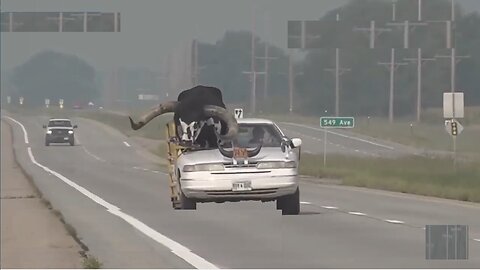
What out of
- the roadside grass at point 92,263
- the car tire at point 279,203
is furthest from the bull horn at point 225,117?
the roadside grass at point 92,263

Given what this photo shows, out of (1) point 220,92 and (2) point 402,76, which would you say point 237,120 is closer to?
(1) point 220,92

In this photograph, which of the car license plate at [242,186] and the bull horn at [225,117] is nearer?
the bull horn at [225,117]

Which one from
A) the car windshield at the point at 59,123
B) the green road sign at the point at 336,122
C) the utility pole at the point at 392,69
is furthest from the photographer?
the car windshield at the point at 59,123

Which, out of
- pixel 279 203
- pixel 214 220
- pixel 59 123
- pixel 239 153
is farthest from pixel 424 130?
pixel 214 220

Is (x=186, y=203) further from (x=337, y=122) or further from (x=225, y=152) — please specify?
(x=337, y=122)

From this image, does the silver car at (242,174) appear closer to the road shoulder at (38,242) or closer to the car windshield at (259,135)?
the car windshield at (259,135)

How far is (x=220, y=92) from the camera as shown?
4129 mm

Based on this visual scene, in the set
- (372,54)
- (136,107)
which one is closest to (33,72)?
(136,107)

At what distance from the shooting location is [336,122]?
448cm

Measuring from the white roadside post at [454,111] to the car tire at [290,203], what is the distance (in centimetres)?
68

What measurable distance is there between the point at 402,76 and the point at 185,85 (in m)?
1.27

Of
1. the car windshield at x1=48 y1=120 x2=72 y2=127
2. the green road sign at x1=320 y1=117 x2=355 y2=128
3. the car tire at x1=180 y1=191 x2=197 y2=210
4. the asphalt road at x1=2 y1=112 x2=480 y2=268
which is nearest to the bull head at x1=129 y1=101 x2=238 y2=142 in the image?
the car tire at x1=180 y1=191 x2=197 y2=210

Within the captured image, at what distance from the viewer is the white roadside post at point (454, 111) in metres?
4.67

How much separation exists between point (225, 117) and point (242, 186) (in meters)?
0.27
